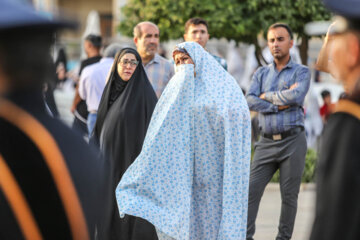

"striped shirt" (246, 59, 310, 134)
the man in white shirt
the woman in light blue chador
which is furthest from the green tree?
the woman in light blue chador

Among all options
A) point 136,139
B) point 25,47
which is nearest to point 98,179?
point 25,47

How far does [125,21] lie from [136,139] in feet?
17.5

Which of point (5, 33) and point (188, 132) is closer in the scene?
point (5, 33)

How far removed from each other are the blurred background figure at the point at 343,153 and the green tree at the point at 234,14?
8.17m

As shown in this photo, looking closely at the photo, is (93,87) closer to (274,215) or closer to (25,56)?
(274,215)

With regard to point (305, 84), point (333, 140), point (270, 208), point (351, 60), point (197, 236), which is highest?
point (351, 60)

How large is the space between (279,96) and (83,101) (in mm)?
3490

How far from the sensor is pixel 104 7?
1522 inches

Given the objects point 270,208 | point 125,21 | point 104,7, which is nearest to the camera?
point 270,208

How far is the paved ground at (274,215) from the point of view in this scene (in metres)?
7.56

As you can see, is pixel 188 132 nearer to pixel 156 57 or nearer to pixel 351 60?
pixel 156 57

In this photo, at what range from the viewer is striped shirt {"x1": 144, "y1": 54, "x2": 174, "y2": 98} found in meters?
7.84

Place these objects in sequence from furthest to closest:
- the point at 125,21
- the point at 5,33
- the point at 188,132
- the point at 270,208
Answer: the point at 125,21, the point at 270,208, the point at 188,132, the point at 5,33

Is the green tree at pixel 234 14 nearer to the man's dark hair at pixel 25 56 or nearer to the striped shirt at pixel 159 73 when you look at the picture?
the striped shirt at pixel 159 73
